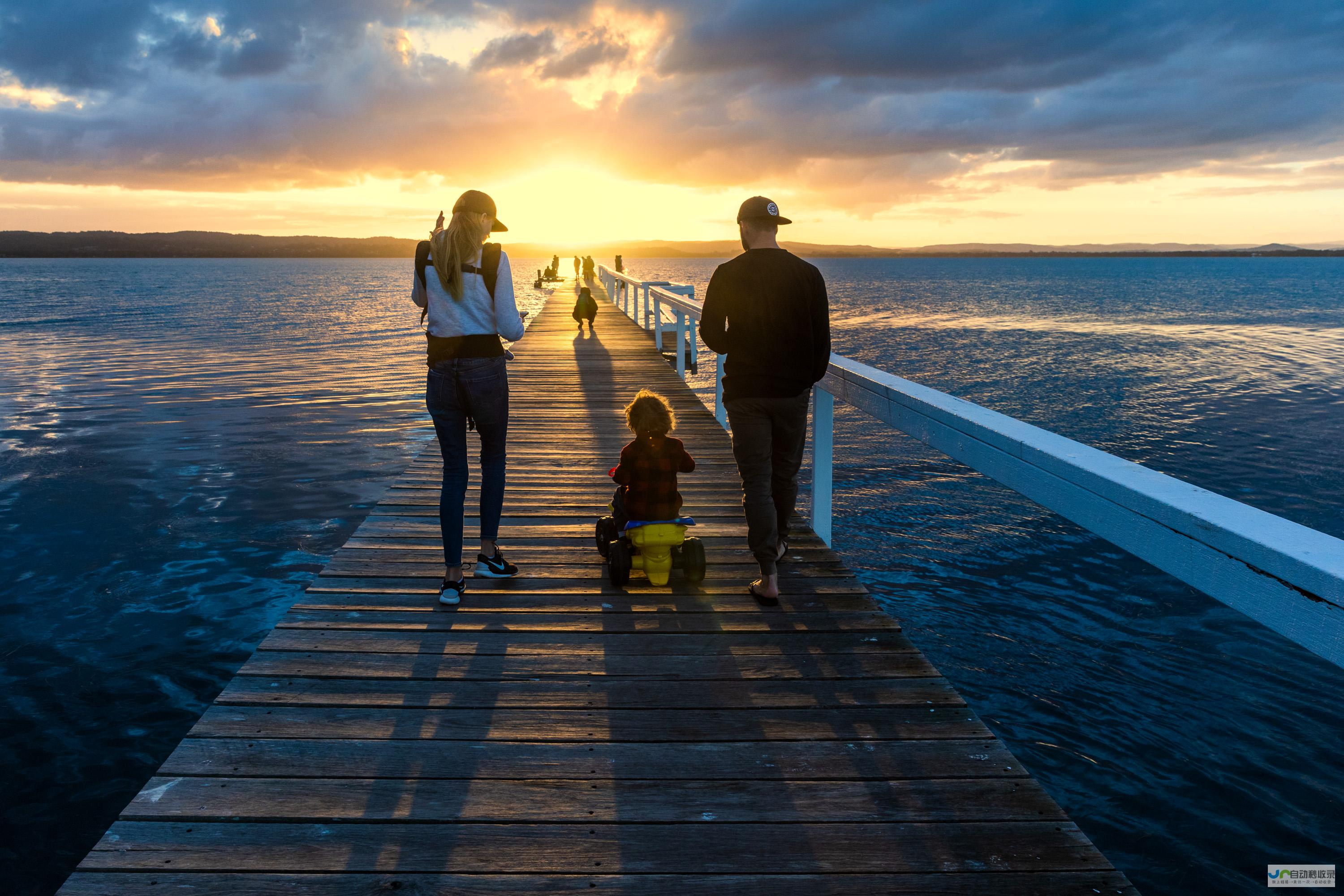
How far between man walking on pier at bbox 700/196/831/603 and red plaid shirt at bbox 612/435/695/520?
1.37 ft

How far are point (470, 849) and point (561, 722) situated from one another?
0.73m

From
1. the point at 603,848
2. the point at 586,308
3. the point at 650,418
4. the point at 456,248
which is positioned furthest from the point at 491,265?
the point at 586,308

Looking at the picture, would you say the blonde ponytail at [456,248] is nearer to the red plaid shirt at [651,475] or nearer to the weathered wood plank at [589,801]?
the red plaid shirt at [651,475]

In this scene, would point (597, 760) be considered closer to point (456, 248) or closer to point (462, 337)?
point (462, 337)

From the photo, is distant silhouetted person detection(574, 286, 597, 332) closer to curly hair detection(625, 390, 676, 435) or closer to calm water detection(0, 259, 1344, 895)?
calm water detection(0, 259, 1344, 895)

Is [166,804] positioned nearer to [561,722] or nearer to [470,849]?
[470,849]

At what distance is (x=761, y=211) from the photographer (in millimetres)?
3980

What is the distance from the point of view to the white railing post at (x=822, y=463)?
5082mm

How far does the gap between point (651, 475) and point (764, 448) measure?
2.10 feet

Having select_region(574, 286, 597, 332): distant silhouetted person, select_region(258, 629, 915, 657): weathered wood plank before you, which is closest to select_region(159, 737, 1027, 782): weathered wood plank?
select_region(258, 629, 915, 657): weathered wood plank

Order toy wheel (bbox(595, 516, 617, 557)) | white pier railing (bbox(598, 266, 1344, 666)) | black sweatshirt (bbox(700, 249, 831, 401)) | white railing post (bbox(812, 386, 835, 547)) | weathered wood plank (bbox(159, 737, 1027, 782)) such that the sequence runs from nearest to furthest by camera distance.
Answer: white pier railing (bbox(598, 266, 1344, 666)), weathered wood plank (bbox(159, 737, 1027, 782)), black sweatshirt (bbox(700, 249, 831, 401)), toy wheel (bbox(595, 516, 617, 557)), white railing post (bbox(812, 386, 835, 547))

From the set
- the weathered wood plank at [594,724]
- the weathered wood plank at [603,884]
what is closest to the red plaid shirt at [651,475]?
the weathered wood plank at [594,724]

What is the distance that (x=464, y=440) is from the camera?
4254mm

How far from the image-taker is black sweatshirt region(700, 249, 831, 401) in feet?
12.9
